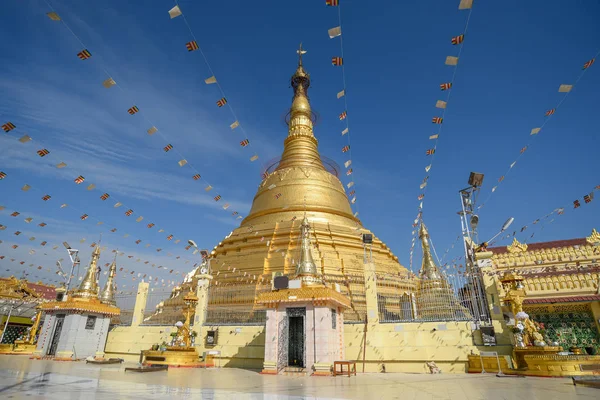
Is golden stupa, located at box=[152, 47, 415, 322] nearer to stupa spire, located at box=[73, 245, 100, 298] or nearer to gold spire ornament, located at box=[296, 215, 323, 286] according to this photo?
gold spire ornament, located at box=[296, 215, 323, 286]

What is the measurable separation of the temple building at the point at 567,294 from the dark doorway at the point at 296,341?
8.37 meters

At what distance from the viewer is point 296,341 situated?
40.7 feet

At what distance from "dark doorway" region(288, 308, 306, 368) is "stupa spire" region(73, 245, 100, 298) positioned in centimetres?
1268

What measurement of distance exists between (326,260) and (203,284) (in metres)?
6.91

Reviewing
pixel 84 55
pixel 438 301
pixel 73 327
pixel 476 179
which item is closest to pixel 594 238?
pixel 476 179

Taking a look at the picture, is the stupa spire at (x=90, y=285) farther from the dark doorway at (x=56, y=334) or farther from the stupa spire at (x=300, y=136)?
the stupa spire at (x=300, y=136)

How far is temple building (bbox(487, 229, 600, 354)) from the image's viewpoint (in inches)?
629

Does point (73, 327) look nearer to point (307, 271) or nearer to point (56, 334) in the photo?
point (56, 334)

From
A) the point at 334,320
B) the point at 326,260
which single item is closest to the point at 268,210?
the point at 326,260

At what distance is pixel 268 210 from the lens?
25047 mm

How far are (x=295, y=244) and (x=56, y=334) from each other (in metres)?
13.0

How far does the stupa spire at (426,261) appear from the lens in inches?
822

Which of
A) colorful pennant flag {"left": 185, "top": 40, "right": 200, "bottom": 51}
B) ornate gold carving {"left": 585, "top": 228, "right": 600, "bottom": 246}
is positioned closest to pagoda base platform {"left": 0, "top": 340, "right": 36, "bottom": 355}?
colorful pennant flag {"left": 185, "top": 40, "right": 200, "bottom": 51}

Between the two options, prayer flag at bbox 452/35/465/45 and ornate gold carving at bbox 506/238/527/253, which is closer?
prayer flag at bbox 452/35/465/45
